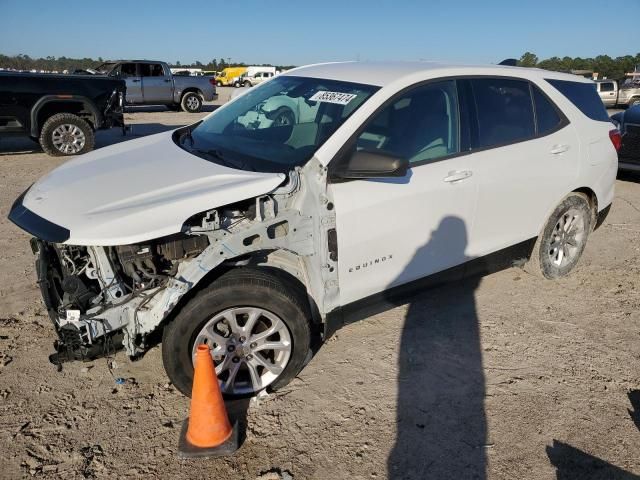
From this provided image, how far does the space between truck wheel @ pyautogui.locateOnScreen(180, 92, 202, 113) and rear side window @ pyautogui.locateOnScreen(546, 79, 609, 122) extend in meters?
16.3

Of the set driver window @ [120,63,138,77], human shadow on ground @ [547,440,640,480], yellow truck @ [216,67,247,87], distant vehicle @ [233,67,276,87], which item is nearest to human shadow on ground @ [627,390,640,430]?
human shadow on ground @ [547,440,640,480]

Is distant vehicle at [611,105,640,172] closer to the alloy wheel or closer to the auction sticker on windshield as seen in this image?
the auction sticker on windshield

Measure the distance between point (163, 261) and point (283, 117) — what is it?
135 cm

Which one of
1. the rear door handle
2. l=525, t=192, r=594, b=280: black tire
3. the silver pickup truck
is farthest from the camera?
the silver pickup truck

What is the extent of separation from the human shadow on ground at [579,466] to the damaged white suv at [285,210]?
1278 mm

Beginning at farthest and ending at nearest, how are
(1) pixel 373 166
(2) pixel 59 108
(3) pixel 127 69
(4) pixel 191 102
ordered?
(4) pixel 191 102
(3) pixel 127 69
(2) pixel 59 108
(1) pixel 373 166

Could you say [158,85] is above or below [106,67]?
below

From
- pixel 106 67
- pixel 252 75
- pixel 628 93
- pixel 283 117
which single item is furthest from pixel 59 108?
pixel 252 75

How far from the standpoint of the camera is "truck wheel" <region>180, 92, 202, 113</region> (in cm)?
1878

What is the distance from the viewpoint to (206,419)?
8.47 feet

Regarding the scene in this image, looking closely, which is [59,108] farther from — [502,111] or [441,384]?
[441,384]

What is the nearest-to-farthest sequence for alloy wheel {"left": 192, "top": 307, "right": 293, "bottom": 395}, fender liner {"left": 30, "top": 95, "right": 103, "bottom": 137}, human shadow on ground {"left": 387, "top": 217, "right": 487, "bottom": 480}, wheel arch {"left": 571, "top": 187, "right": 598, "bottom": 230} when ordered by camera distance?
human shadow on ground {"left": 387, "top": 217, "right": 487, "bottom": 480} → alloy wheel {"left": 192, "top": 307, "right": 293, "bottom": 395} → wheel arch {"left": 571, "top": 187, "right": 598, "bottom": 230} → fender liner {"left": 30, "top": 95, "right": 103, "bottom": 137}

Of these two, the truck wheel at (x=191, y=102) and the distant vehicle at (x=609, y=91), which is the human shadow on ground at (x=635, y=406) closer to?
the truck wheel at (x=191, y=102)

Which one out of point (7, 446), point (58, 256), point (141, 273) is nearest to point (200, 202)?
point (141, 273)
